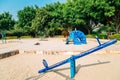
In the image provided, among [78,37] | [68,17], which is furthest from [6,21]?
[78,37]

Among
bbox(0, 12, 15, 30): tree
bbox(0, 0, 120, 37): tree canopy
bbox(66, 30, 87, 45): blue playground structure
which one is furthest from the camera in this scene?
bbox(0, 12, 15, 30): tree

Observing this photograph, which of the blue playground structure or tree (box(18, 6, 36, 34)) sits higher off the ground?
tree (box(18, 6, 36, 34))

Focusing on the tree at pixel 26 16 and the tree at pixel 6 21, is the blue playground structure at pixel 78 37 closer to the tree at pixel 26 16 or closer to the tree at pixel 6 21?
the tree at pixel 26 16

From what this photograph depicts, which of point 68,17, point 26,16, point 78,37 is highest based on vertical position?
point 26,16

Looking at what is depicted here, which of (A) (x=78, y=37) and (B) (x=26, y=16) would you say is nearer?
(A) (x=78, y=37)

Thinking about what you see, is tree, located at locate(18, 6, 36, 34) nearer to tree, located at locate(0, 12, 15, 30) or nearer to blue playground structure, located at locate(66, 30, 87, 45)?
tree, located at locate(0, 12, 15, 30)

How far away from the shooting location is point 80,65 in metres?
10.7

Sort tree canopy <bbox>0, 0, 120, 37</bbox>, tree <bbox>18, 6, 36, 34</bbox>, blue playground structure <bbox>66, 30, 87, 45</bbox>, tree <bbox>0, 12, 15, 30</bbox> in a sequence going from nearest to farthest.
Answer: blue playground structure <bbox>66, 30, 87, 45</bbox> < tree canopy <bbox>0, 0, 120, 37</bbox> < tree <bbox>18, 6, 36, 34</bbox> < tree <bbox>0, 12, 15, 30</bbox>

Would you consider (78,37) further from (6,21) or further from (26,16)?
(6,21)

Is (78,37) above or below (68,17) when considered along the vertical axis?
below

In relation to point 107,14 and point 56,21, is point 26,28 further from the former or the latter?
point 107,14

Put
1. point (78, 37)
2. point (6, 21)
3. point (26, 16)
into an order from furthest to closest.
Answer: point (6, 21), point (26, 16), point (78, 37)

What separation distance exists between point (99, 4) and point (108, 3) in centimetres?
162

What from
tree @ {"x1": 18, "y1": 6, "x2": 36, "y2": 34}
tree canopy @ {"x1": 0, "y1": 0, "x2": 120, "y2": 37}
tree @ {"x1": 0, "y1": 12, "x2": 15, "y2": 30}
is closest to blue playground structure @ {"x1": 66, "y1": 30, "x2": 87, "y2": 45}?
tree canopy @ {"x1": 0, "y1": 0, "x2": 120, "y2": 37}
